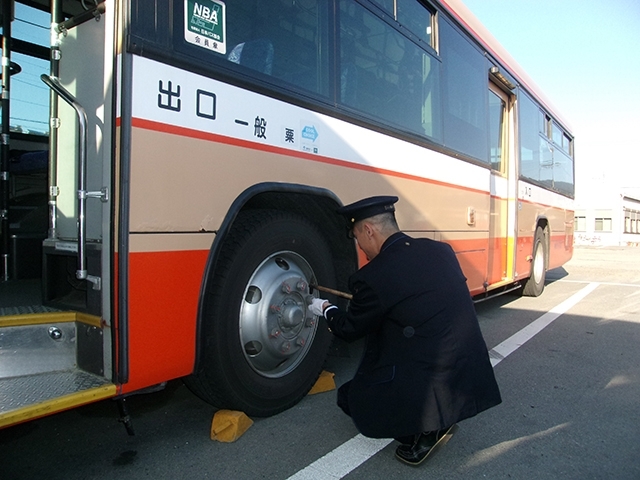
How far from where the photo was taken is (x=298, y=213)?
9.90ft

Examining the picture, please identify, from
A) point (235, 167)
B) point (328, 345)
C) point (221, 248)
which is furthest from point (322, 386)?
point (235, 167)

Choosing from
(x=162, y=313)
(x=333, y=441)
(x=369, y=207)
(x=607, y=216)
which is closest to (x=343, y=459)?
(x=333, y=441)

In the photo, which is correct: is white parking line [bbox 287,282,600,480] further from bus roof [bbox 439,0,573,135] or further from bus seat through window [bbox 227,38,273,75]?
bus roof [bbox 439,0,573,135]

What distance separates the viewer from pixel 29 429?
272 cm

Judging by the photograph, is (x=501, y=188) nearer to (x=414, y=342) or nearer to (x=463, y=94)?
(x=463, y=94)

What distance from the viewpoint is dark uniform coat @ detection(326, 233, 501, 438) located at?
233cm

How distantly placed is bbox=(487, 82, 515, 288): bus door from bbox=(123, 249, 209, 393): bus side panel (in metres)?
4.20

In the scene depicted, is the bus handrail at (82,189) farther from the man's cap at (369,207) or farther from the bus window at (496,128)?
the bus window at (496,128)

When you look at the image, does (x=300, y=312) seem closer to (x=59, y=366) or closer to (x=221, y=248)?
(x=221, y=248)

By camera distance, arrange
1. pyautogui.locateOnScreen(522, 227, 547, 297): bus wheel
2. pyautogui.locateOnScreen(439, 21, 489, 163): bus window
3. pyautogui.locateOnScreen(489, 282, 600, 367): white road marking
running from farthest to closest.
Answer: pyautogui.locateOnScreen(522, 227, 547, 297): bus wheel, pyautogui.locateOnScreen(439, 21, 489, 163): bus window, pyautogui.locateOnScreen(489, 282, 600, 367): white road marking

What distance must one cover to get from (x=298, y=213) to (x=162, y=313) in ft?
3.67

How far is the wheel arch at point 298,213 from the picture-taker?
2373 mm

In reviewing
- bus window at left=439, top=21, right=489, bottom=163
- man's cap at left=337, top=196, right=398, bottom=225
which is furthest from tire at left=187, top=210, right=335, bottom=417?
bus window at left=439, top=21, right=489, bottom=163

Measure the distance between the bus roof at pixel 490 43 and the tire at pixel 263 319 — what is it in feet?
9.84
